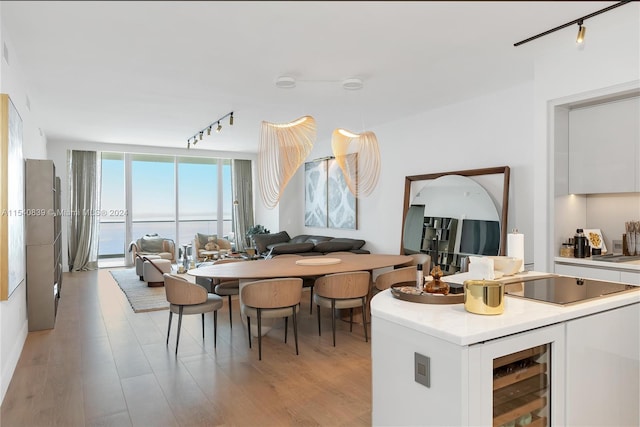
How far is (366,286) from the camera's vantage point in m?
4.40

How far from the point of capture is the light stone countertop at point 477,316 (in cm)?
158

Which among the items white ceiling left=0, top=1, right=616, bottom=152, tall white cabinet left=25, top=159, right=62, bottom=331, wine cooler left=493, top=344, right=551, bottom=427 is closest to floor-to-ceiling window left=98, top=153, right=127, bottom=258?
white ceiling left=0, top=1, right=616, bottom=152

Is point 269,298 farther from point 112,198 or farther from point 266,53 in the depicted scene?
point 112,198

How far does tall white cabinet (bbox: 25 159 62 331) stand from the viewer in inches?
186

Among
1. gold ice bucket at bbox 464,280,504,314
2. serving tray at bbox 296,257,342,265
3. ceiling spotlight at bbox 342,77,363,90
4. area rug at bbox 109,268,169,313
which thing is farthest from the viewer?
area rug at bbox 109,268,169,313

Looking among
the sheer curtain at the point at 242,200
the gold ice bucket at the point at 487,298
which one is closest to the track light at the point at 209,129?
the sheer curtain at the point at 242,200

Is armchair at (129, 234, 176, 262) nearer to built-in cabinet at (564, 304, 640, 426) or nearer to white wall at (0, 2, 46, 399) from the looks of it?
white wall at (0, 2, 46, 399)

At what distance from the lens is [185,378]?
3.43 meters

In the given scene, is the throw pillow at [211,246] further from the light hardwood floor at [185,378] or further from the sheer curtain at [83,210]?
the light hardwood floor at [185,378]

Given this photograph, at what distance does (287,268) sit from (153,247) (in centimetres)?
617

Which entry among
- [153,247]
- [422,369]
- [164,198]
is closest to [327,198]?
[153,247]

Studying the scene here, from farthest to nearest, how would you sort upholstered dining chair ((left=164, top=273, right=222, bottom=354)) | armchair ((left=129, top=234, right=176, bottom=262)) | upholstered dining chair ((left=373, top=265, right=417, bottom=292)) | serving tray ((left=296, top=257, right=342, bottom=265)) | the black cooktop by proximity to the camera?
armchair ((left=129, top=234, right=176, bottom=262)) < serving tray ((left=296, top=257, right=342, bottom=265)) < upholstered dining chair ((left=373, top=265, right=417, bottom=292)) < upholstered dining chair ((left=164, top=273, right=222, bottom=354)) < the black cooktop

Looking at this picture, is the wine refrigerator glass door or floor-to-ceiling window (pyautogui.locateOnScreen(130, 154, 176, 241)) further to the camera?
floor-to-ceiling window (pyautogui.locateOnScreen(130, 154, 176, 241))

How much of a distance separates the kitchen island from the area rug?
479 cm
